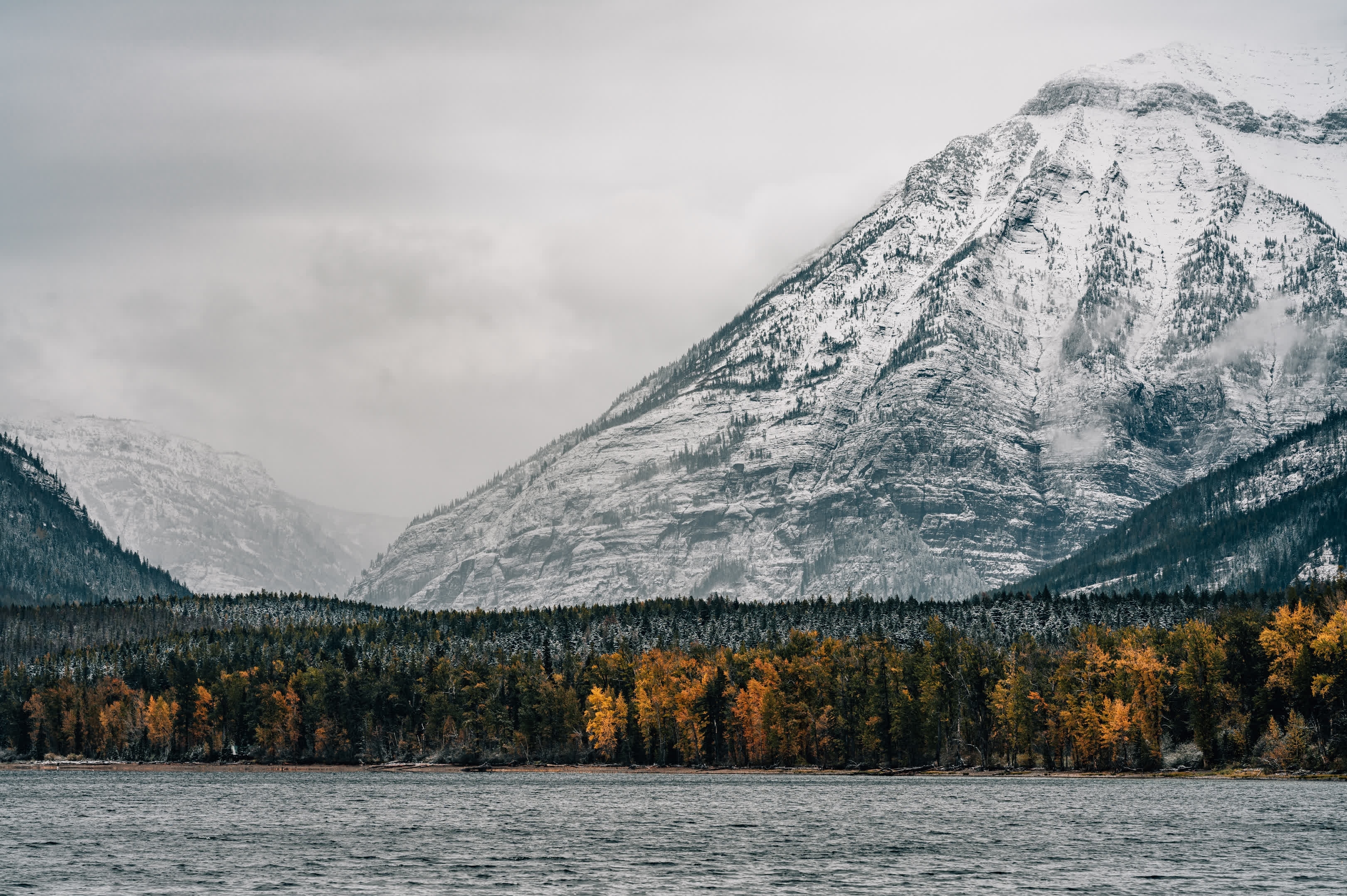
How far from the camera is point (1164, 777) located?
186 meters

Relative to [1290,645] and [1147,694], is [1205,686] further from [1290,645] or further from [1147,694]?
[1290,645]

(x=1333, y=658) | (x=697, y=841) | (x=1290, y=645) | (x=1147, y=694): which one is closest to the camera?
(x=697, y=841)

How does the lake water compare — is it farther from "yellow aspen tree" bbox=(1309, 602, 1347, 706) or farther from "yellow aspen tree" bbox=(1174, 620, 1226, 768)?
"yellow aspen tree" bbox=(1309, 602, 1347, 706)

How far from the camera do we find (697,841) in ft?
397

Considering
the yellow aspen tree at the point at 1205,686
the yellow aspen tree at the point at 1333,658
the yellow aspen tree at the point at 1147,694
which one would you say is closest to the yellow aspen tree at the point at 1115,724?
the yellow aspen tree at the point at 1147,694

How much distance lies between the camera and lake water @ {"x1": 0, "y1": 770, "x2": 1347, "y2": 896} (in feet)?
311

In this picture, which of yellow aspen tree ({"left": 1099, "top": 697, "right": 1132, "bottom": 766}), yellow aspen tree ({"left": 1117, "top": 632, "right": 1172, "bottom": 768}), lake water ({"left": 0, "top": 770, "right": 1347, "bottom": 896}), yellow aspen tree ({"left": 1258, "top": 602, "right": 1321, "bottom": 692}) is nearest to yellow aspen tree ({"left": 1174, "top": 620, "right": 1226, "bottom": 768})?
yellow aspen tree ({"left": 1117, "top": 632, "right": 1172, "bottom": 768})

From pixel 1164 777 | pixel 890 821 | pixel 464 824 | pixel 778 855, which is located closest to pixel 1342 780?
pixel 1164 777

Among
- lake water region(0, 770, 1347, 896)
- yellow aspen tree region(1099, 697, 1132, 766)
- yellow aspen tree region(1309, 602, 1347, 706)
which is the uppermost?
yellow aspen tree region(1309, 602, 1347, 706)

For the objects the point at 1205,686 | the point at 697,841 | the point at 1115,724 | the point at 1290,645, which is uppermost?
the point at 1290,645

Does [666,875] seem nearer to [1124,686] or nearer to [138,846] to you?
[138,846]

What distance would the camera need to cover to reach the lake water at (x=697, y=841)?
94.9 m

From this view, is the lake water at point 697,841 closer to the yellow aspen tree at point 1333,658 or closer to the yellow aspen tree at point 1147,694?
the yellow aspen tree at point 1147,694

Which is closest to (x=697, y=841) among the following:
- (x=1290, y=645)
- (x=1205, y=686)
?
(x=1205, y=686)
